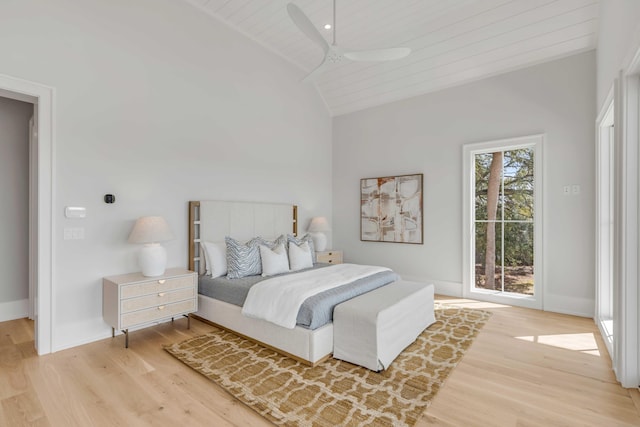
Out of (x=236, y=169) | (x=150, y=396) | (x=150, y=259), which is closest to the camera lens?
(x=150, y=396)

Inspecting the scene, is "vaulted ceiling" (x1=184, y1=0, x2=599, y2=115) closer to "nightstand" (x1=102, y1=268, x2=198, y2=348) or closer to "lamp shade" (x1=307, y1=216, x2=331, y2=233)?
"lamp shade" (x1=307, y1=216, x2=331, y2=233)

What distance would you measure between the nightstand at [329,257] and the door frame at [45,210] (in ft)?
10.8

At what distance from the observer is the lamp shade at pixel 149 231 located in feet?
9.99

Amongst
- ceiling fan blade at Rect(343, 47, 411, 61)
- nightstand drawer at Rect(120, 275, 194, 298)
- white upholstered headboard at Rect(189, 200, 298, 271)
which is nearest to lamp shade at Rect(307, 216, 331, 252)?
white upholstered headboard at Rect(189, 200, 298, 271)

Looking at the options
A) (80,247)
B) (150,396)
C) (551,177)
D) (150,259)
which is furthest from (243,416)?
(551,177)

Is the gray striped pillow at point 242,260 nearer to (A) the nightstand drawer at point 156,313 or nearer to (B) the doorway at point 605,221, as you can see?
(A) the nightstand drawer at point 156,313

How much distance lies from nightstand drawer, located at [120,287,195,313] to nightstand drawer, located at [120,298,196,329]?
0.04m

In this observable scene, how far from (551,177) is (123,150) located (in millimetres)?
4914

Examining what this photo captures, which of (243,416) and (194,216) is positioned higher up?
(194,216)

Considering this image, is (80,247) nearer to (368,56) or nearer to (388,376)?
(388,376)

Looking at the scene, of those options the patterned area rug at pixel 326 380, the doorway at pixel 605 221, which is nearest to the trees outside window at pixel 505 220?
the doorway at pixel 605 221

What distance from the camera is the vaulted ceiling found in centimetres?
351

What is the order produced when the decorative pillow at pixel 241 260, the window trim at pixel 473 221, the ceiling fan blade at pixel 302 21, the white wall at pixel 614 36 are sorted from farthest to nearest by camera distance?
the window trim at pixel 473 221, the decorative pillow at pixel 241 260, the ceiling fan blade at pixel 302 21, the white wall at pixel 614 36

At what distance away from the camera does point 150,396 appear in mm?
2125
